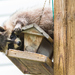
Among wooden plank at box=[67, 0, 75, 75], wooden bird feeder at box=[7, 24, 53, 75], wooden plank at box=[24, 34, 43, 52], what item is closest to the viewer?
wooden plank at box=[67, 0, 75, 75]

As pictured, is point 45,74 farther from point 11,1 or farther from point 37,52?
point 11,1

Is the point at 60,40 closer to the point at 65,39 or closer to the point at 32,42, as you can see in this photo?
the point at 65,39

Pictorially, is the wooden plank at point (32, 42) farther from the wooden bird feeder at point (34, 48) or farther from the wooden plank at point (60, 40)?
the wooden plank at point (60, 40)

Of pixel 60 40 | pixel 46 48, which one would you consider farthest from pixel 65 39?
pixel 46 48

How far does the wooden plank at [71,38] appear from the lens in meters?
2.01

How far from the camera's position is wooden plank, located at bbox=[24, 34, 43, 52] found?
2236 millimetres

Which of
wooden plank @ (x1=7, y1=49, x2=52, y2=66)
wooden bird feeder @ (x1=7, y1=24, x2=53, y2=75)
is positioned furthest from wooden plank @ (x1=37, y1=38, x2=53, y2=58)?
wooden plank @ (x1=7, y1=49, x2=52, y2=66)

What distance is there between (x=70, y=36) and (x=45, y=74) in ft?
2.36

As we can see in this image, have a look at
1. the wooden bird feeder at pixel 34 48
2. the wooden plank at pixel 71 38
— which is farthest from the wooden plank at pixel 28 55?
the wooden plank at pixel 71 38

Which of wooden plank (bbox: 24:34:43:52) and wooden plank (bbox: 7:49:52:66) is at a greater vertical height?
wooden plank (bbox: 24:34:43:52)

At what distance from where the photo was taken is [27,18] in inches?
104

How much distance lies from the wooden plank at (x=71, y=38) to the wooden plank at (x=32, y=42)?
0.35m

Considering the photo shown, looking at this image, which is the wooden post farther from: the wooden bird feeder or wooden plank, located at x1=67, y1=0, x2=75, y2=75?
the wooden bird feeder

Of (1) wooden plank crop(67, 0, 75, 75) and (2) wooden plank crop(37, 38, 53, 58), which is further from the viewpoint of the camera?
(2) wooden plank crop(37, 38, 53, 58)
